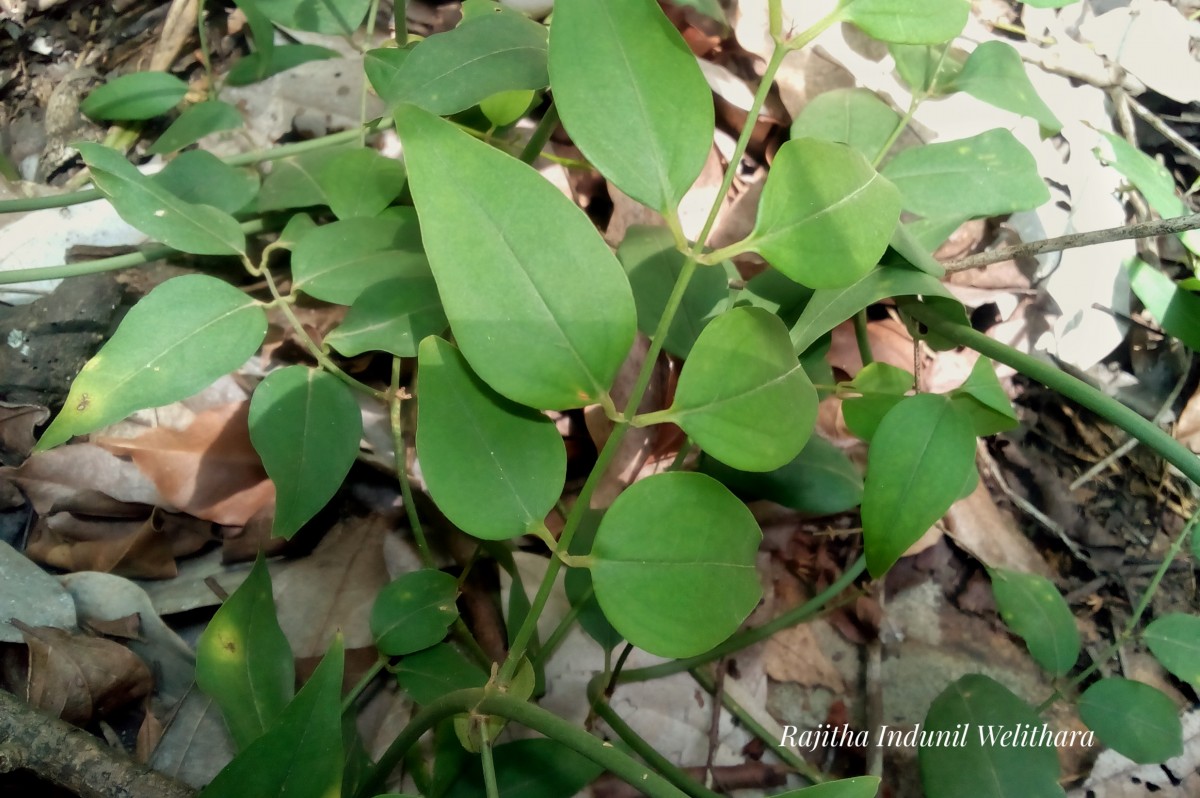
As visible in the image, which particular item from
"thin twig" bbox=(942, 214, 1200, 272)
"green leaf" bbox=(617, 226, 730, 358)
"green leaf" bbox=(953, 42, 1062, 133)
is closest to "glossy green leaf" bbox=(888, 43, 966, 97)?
"green leaf" bbox=(953, 42, 1062, 133)

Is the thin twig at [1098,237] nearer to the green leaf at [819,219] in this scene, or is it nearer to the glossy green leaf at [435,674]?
the green leaf at [819,219]

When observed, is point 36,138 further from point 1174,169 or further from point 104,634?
point 1174,169

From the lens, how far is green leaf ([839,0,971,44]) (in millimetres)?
621

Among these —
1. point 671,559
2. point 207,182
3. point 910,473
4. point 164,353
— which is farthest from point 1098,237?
point 207,182

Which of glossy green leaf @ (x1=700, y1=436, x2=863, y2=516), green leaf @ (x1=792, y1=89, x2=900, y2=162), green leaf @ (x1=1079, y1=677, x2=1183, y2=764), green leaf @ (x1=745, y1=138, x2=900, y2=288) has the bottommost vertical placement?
green leaf @ (x1=1079, y1=677, x2=1183, y2=764)

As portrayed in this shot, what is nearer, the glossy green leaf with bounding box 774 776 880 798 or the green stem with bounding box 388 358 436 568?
the glossy green leaf with bounding box 774 776 880 798

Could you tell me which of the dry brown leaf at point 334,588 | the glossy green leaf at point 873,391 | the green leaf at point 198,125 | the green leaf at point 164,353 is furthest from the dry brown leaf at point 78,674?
the glossy green leaf at point 873,391

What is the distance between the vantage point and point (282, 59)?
1.13 metres

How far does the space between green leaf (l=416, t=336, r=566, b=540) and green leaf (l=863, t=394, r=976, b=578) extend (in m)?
0.33

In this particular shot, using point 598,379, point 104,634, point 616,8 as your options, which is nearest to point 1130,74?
point 616,8

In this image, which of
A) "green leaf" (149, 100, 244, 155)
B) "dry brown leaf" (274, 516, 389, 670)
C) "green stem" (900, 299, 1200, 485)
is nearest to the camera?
"green stem" (900, 299, 1200, 485)

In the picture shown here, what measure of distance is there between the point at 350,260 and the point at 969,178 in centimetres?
73

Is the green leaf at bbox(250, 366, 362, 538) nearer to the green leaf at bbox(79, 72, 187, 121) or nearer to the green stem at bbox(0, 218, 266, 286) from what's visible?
the green stem at bbox(0, 218, 266, 286)

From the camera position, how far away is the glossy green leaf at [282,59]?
1118mm
